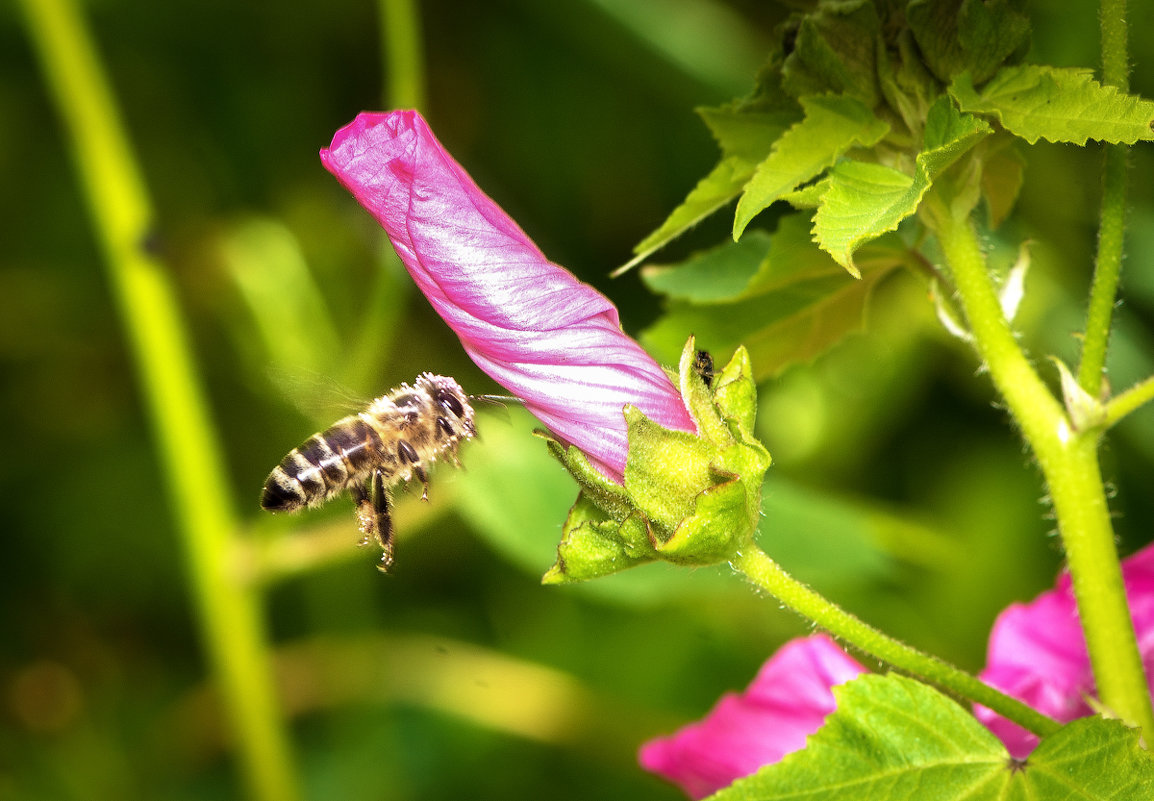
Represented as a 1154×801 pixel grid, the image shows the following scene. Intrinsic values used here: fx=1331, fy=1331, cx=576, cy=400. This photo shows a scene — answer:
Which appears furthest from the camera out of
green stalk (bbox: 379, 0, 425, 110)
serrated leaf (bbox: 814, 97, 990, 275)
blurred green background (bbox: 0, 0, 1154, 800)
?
blurred green background (bbox: 0, 0, 1154, 800)

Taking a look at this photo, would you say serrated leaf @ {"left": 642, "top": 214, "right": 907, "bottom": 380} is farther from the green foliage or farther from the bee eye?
the bee eye

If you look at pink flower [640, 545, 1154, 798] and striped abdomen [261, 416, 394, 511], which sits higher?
Answer: striped abdomen [261, 416, 394, 511]

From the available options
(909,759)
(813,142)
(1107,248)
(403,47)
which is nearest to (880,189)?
(813,142)

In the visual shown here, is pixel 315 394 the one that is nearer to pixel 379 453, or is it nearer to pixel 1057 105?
pixel 379 453

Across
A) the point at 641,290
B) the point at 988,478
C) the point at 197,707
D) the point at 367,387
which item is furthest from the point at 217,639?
the point at 988,478

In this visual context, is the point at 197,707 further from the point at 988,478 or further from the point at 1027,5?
the point at 1027,5

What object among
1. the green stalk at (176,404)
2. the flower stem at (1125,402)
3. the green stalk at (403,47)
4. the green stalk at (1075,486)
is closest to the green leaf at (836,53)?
the green stalk at (1075,486)

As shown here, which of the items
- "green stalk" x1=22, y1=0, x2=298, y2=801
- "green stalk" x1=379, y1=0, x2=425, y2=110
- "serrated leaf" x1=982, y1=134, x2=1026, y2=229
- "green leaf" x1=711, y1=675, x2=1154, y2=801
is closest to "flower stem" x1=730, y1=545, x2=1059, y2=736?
"green leaf" x1=711, y1=675, x2=1154, y2=801

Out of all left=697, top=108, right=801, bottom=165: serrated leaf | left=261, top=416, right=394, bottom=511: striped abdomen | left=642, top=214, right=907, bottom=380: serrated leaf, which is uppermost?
left=697, top=108, right=801, bottom=165: serrated leaf
